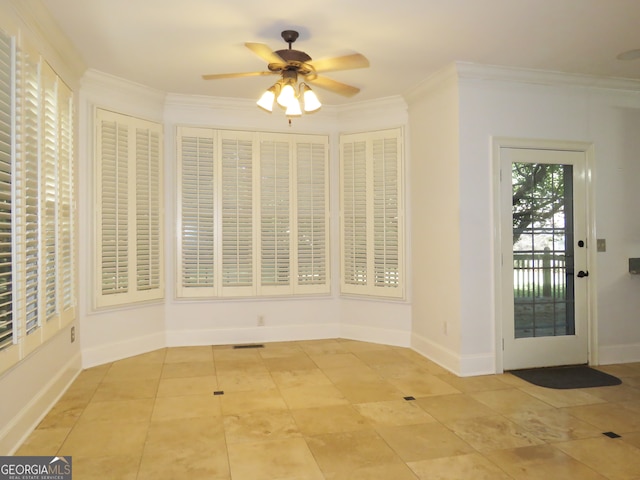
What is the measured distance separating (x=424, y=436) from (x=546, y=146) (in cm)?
293

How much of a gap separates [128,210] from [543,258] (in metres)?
4.06

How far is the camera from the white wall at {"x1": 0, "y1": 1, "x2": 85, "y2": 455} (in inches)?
105

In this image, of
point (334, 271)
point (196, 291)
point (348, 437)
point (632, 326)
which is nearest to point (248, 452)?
point (348, 437)

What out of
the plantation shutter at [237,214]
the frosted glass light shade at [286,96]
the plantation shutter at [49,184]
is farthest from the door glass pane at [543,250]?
the plantation shutter at [49,184]

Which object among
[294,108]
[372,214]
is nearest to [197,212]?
[372,214]

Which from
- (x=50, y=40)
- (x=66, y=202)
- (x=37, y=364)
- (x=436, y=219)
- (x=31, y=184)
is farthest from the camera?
(x=436, y=219)

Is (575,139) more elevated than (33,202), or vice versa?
(575,139)

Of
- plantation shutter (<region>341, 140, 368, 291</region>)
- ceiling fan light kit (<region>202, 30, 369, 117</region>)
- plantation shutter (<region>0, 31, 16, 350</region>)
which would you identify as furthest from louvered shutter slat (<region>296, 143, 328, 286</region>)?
plantation shutter (<region>0, 31, 16, 350</region>)

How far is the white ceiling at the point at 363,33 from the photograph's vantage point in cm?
311

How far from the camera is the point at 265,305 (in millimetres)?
5359

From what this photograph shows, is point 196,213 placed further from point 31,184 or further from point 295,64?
point 295,64

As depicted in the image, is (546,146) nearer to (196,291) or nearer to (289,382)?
(289,382)

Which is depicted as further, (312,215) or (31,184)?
(312,215)

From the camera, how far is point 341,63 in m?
3.16
